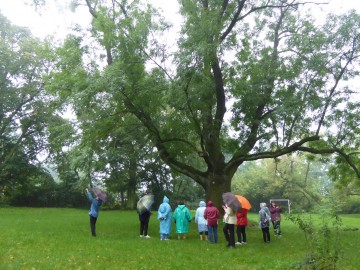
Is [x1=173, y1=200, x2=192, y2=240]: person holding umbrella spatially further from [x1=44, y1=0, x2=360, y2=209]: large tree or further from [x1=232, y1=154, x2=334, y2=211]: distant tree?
[x1=232, y1=154, x2=334, y2=211]: distant tree

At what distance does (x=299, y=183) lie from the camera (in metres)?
50.3

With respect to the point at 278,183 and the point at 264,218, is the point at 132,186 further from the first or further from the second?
the point at 264,218

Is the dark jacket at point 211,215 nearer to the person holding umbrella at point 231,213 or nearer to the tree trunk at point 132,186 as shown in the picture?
the person holding umbrella at point 231,213

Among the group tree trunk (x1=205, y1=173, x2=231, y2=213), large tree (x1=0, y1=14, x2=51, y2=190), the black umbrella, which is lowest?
the black umbrella

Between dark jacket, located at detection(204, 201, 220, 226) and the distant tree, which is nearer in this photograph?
dark jacket, located at detection(204, 201, 220, 226)

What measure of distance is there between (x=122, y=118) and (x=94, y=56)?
3.73m

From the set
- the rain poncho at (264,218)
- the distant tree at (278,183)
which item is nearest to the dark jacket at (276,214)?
the rain poncho at (264,218)

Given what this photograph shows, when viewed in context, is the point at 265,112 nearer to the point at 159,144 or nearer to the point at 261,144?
the point at 261,144

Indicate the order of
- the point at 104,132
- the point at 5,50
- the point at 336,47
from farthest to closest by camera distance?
the point at 5,50, the point at 104,132, the point at 336,47

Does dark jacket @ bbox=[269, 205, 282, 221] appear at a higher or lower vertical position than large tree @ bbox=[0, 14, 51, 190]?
lower

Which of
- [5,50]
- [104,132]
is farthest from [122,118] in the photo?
[5,50]

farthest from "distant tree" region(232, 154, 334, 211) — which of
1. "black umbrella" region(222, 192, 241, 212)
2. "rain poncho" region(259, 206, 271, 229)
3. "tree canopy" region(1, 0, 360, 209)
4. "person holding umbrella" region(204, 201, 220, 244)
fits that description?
"black umbrella" region(222, 192, 241, 212)

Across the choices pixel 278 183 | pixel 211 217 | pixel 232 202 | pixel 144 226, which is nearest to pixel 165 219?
pixel 144 226

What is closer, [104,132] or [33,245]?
[33,245]
